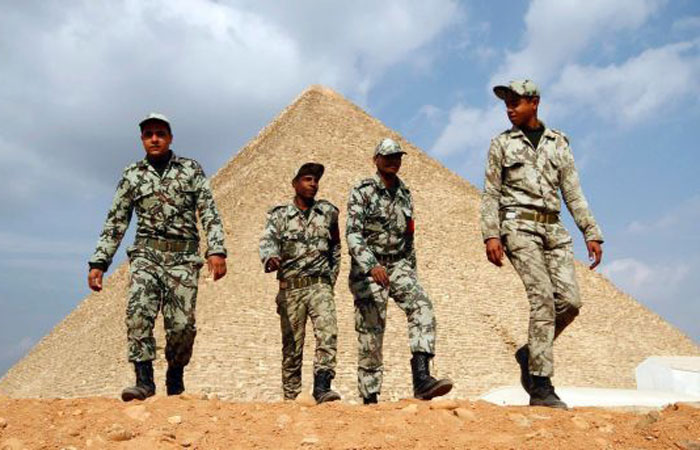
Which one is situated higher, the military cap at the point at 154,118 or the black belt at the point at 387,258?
the military cap at the point at 154,118

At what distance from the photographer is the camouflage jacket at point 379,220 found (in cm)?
707

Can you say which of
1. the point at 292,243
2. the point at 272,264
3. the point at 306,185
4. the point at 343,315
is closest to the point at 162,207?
the point at 272,264

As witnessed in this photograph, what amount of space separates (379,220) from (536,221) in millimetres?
1441

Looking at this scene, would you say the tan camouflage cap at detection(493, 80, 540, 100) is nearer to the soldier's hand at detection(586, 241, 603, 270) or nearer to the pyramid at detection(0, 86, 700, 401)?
the soldier's hand at detection(586, 241, 603, 270)

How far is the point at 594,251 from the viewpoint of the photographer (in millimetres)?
6793

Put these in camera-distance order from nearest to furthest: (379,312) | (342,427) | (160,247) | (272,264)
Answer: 1. (342,427)
2. (160,247)
3. (379,312)
4. (272,264)

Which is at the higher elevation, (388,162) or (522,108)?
(522,108)

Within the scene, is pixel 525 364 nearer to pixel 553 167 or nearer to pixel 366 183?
pixel 553 167

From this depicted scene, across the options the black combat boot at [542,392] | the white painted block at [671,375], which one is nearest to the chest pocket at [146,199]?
the black combat boot at [542,392]

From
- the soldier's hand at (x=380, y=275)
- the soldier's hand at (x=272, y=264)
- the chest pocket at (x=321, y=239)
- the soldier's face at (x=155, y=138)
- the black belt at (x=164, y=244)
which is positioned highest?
the soldier's face at (x=155, y=138)

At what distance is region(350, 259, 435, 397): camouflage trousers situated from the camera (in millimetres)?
6742

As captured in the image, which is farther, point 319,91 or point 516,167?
point 319,91

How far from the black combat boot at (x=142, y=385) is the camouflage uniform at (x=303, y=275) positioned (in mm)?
1274

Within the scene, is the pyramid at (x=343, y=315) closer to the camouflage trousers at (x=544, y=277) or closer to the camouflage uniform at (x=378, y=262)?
the camouflage uniform at (x=378, y=262)
